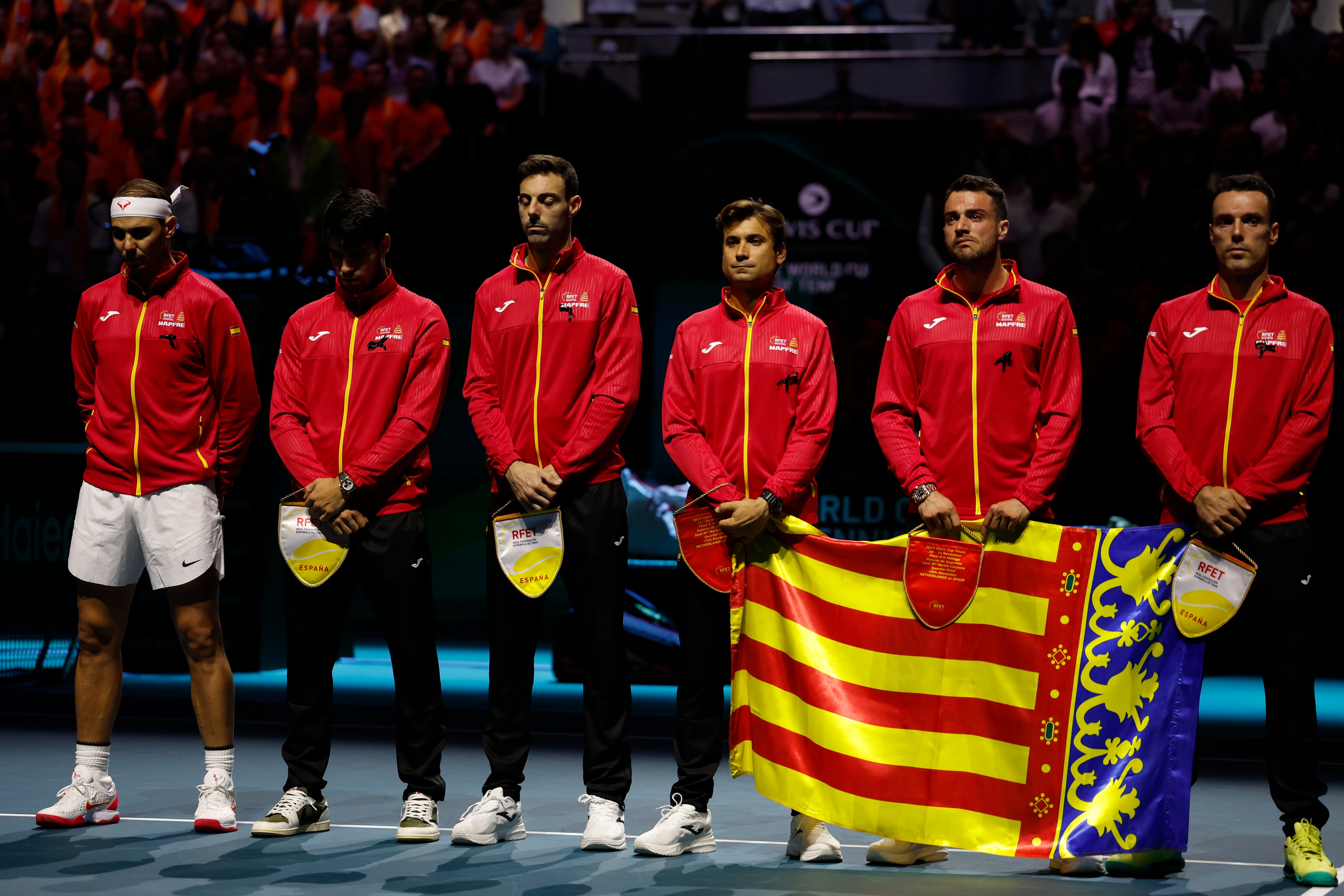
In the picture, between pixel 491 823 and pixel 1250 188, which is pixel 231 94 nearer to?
pixel 491 823

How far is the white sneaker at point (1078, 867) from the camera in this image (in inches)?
179

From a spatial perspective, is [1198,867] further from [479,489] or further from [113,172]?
[113,172]

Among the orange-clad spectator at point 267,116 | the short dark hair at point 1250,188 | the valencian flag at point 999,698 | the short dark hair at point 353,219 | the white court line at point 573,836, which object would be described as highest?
the orange-clad spectator at point 267,116

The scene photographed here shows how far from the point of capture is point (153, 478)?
5.14 meters

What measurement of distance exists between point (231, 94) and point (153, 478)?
27.9 feet

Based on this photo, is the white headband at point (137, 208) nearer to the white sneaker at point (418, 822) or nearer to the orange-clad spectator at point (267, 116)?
the white sneaker at point (418, 822)

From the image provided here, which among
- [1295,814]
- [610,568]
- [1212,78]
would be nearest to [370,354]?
Result: [610,568]

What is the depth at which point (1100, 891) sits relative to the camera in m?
4.29

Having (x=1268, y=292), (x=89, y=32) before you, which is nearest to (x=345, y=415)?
(x=1268, y=292)

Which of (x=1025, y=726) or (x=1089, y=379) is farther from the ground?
(x=1089, y=379)

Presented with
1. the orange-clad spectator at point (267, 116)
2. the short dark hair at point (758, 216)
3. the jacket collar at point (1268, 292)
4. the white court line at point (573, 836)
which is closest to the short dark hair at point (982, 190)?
the short dark hair at point (758, 216)

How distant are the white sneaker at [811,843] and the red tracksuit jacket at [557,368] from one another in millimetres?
1304

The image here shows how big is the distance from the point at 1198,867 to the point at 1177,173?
651 centimetres

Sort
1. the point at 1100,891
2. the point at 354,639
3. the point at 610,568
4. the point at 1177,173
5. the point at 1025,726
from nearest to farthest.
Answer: the point at 1100,891 < the point at 1025,726 < the point at 610,568 < the point at 1177,173 < the point at 354,639
